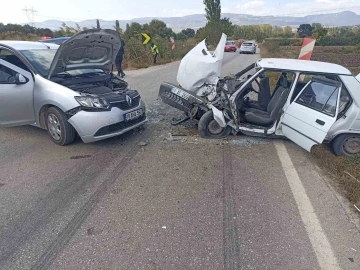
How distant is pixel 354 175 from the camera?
12.8 ft

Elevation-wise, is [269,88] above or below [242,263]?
above

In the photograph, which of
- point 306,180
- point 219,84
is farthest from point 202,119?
point 306,180

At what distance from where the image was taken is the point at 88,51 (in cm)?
536

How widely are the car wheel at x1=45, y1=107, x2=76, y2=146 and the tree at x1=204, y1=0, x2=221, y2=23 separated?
47.5m

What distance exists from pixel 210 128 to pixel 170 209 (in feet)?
8.05

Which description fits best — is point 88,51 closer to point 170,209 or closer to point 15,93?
point 15,93

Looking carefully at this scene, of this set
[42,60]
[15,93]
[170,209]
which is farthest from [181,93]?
[15,93]

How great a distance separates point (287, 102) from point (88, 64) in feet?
12.7

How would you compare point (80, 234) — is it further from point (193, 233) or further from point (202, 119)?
point (202, 119)

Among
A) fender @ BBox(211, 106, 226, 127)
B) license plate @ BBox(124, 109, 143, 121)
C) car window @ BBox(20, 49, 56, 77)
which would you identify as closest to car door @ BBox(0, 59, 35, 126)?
car window @ BBox(20, 49, 56, 77)

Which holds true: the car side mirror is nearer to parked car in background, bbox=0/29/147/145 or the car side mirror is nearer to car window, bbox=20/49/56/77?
parked car in background, bbox=0/29/147/145

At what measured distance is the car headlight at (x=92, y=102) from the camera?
4.50m

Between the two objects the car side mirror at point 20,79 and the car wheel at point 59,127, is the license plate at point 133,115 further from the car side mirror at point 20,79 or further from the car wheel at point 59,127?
the car side mirror at point 20,79

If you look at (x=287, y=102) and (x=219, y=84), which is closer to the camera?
(x=287, y=102)
